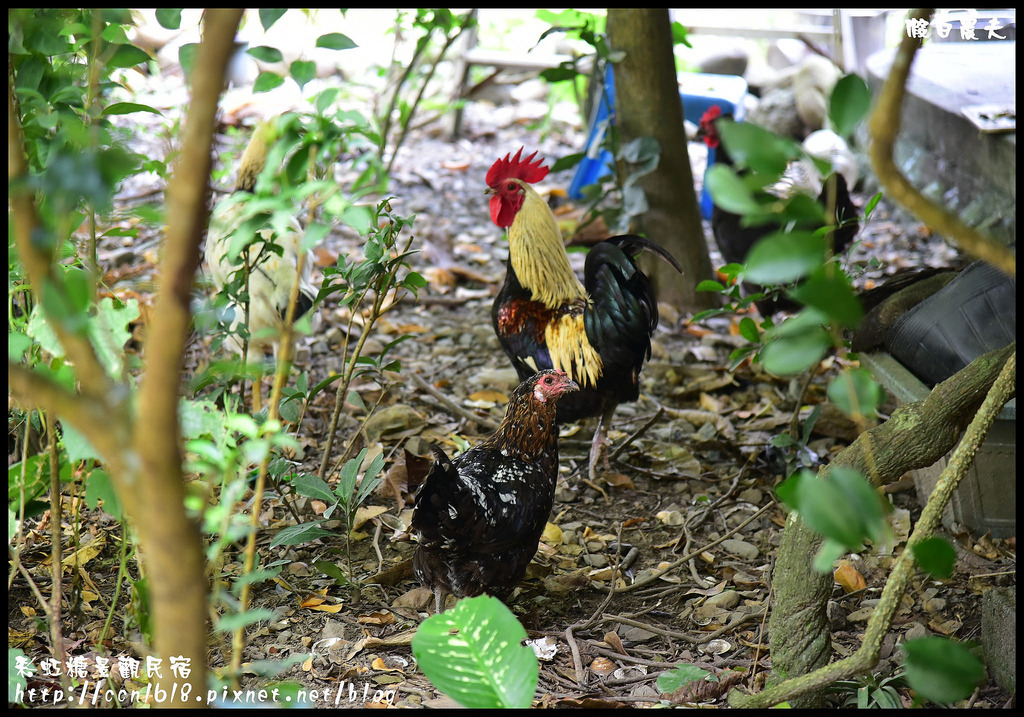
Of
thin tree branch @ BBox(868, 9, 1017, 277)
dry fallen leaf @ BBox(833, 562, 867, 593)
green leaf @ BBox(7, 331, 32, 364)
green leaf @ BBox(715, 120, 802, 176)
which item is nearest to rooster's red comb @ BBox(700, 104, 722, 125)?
dry fallen leaf @ BBox(833, 562, 867, 593)

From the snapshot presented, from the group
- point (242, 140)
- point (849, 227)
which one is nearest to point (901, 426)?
point (849, 227)

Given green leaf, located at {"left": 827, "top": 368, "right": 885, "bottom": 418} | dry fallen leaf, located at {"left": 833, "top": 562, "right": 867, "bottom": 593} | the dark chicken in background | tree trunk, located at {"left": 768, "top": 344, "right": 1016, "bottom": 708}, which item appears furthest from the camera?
the dark chicken in background

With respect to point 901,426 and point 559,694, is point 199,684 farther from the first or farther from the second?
point 901,426

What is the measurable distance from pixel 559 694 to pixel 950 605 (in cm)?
122

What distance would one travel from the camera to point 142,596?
163 centimetres

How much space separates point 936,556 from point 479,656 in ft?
2.74

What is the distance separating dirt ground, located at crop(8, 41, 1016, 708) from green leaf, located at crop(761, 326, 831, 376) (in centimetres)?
96

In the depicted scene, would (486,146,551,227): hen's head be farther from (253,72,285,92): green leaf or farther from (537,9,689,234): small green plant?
(253,72,285,92): green leaf

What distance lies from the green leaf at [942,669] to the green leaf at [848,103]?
0.78 m

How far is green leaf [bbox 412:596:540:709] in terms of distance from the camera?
1492 millimetres

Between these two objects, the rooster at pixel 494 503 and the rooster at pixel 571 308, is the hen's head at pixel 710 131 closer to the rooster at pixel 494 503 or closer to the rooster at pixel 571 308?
the rooster at pixel 571 308

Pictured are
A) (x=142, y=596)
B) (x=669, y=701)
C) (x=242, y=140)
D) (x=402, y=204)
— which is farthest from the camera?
(x=242, y=140)

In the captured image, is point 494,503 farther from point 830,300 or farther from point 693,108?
point 693,108

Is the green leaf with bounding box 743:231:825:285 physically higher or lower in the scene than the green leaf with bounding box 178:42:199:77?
lower
